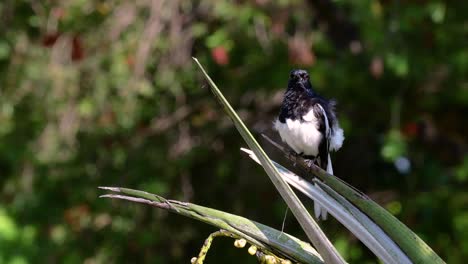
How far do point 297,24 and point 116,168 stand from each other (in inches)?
52.6

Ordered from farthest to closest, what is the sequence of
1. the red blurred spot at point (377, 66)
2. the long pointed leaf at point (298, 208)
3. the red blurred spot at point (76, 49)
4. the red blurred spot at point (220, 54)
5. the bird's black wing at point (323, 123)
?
the red blurred spot at point (76, 49) < the red blurred spot at point (220, 54) < the red blurred spot at point (377, 66) < the bird's black wing at point (323, 123) < the long pointed leaf at point (298, 208)

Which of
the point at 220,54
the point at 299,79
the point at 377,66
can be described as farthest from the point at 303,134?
the point at 220,54

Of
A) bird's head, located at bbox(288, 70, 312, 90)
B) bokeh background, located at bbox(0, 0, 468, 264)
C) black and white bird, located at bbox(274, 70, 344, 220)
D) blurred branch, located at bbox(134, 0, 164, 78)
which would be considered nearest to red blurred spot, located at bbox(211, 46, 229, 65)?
bokeh background, located at bbox(0, 0, 468, 264)

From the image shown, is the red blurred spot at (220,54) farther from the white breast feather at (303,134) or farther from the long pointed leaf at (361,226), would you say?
the long pointed leaf at (361,226)

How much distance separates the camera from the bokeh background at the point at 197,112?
14.1 ft

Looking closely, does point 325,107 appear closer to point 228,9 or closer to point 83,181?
point 228,9

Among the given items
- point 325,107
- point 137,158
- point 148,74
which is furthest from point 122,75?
point 325,107

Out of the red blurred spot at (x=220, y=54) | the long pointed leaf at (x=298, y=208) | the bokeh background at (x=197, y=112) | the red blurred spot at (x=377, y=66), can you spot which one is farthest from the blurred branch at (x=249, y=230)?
the red blurred spot at (x=220, y=54)

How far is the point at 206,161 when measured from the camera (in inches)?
211

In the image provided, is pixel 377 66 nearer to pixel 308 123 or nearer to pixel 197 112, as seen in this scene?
pixel 197 112

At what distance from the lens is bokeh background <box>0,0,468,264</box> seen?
4.30 meters

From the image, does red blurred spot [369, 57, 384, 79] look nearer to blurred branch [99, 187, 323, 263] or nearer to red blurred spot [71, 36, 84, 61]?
red blurred spot [71, 36, 84, 61]

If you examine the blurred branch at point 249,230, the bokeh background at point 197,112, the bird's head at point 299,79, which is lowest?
the bokeh background at point 197,112

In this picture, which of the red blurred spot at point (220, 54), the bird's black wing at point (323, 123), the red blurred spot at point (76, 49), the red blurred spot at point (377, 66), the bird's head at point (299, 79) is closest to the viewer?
the bird's head at point (299, 79)
